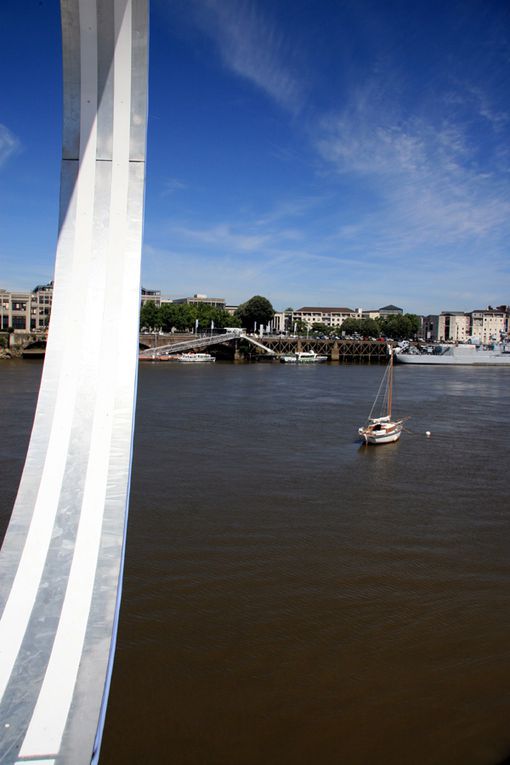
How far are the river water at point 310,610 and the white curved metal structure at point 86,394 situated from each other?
171cm

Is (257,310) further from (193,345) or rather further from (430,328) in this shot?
(430,328)

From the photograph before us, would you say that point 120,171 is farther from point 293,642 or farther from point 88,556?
point 293,642

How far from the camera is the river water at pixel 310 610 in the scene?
4.03 meters

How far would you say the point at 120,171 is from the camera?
3080mm

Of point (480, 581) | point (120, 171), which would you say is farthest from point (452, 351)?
point (120, 171)

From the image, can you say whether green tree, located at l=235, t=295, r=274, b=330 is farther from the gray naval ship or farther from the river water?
the river water

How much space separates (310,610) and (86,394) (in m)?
3.70

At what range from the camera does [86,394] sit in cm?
303

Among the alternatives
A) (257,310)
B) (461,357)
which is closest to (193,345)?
(257,310)

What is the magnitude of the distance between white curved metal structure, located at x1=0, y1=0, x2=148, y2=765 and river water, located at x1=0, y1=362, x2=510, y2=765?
5.63 ft

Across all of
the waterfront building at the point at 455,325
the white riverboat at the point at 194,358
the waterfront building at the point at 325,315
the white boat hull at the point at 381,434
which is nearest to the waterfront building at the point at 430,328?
the waterfront building at the point at 455,325

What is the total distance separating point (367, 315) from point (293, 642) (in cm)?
11593

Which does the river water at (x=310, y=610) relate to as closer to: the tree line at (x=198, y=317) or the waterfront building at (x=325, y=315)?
the tree line at (x=198, y=317)

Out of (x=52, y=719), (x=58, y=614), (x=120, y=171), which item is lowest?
(x=52, y=719)
